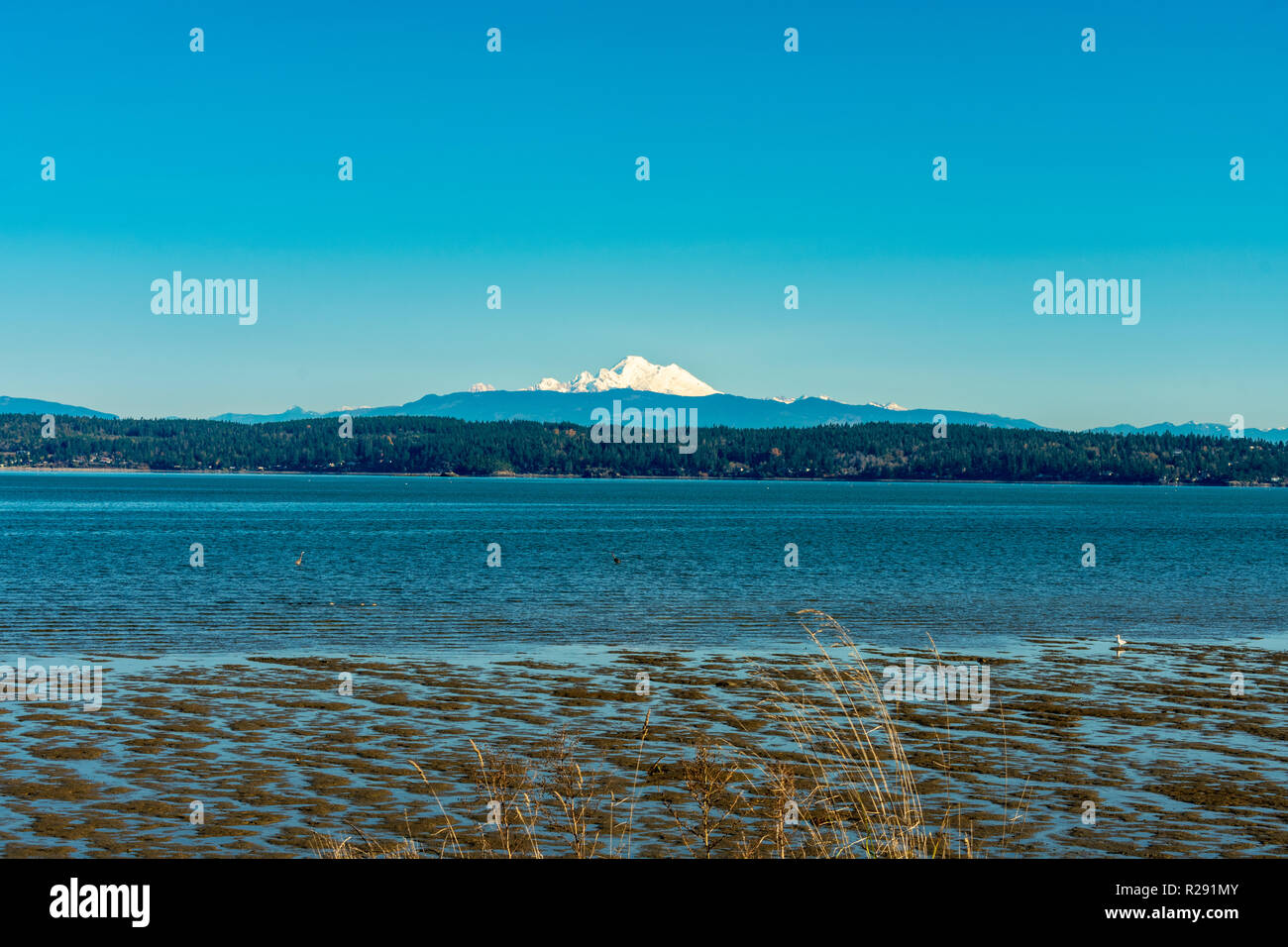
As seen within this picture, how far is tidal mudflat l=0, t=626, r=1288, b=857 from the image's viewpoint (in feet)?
45.6

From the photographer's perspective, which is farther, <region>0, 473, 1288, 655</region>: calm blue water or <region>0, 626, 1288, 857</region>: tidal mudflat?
<region>0, 473, 1288, 655</region>: calm blue water

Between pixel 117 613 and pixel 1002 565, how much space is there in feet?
157

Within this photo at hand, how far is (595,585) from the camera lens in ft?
170

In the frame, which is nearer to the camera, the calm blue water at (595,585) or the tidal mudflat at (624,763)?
the tidal mudflat at (624,763)

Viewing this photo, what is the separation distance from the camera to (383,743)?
19484 mm

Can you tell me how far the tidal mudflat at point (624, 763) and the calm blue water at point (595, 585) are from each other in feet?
22.7

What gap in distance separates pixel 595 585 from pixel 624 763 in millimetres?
33697

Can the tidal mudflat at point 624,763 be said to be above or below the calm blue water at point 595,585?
above

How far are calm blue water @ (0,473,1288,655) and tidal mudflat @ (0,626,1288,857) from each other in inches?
273

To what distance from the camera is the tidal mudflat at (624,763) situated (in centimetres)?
1389

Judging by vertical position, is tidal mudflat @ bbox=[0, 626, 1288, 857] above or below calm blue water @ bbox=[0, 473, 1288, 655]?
above

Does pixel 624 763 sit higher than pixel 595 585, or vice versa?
pixel 624 763
